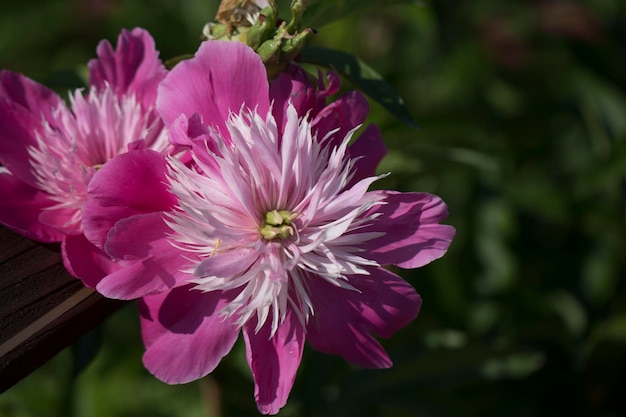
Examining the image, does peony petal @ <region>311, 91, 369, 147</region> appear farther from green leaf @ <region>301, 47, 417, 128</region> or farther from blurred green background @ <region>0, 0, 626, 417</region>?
blurred green background @ <region>0, 0, 626, 417</region>

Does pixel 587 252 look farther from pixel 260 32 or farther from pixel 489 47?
pixel 260 32

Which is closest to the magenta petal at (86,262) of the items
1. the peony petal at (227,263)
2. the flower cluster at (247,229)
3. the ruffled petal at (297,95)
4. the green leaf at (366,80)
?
the flower cluster at (247,229)

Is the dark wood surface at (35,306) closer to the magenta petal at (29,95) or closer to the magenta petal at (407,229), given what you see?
the magenta petal at (29,95)

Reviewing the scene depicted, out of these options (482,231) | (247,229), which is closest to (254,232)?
(247,229)

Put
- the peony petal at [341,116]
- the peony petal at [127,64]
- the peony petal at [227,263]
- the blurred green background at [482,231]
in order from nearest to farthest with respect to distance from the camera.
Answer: the peony petal at [227,263]
the peony petal at [341,116]
the peony petal at [127,64]
the blurred green background at [482,231]

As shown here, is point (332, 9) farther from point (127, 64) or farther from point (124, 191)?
point (124, 191)

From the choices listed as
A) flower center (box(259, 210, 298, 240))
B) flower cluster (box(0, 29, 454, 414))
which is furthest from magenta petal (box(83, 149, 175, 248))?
flower center (box(259, 210, 298, 240))

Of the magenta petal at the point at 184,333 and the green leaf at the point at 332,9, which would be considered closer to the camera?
the magenta petal at the point at 184,333

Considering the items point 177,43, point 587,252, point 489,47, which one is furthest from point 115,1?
point 587,252
